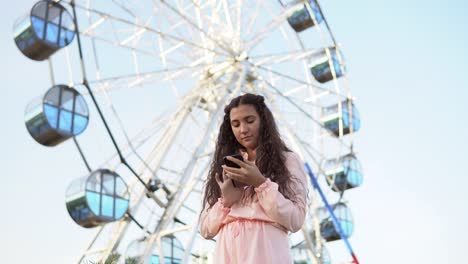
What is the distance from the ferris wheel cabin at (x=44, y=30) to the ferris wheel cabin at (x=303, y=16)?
23.3ft

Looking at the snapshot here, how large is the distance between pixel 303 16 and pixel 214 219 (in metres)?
16.1

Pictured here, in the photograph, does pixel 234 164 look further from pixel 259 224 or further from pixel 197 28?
pixel 197 28

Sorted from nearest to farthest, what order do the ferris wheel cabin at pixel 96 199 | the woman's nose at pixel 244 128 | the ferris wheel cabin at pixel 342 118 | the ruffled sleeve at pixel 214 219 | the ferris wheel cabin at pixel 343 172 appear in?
1. the ruffled sleeve at pixel 214 219
2. the woman's nose at pixel 244 128
3. the ferris wheel cabin at pixel 96 199
4. the ferris wheel cabin at pixel 342 118
5. the ferris wheel cabin at pixel 343 172

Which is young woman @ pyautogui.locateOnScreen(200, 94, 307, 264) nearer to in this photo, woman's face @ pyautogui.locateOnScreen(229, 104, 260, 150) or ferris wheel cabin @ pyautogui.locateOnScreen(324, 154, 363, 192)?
woman's face @ pyautogui.locateOnScreen(229, 104, 260, 150)

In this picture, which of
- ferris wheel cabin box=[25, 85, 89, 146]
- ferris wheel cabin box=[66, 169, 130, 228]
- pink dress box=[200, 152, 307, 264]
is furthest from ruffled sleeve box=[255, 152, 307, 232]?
ferris wheel cabin box=[25, 85, 89, 146]

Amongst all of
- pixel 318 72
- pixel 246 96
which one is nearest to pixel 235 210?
pixel 246 96

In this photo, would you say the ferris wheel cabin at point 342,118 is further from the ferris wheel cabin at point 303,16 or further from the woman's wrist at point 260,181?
the woman's wrist at point 260,181

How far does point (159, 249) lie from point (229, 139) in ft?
36.0

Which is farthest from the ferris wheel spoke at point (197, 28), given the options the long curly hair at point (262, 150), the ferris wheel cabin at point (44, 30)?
the long curly hair at point (262, 150)

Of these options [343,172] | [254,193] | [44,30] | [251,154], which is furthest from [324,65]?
Result: [254,193]

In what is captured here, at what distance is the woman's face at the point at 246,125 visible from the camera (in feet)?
7.75

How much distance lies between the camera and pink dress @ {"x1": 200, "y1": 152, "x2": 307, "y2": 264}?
2.08m

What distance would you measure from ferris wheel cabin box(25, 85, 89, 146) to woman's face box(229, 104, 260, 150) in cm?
995

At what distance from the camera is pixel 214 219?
2.24m
